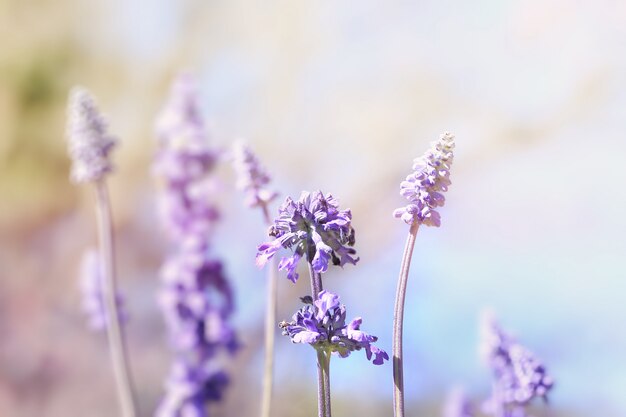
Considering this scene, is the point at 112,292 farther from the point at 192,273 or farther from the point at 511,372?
the point at 511,372

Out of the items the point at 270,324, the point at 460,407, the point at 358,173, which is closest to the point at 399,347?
the point at 270,324

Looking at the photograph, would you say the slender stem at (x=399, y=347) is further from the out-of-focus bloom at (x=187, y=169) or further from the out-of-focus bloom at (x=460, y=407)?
the out-of-focus bloom at (x=187, y=169)

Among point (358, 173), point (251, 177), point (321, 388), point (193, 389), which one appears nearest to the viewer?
A: point (321, 388)

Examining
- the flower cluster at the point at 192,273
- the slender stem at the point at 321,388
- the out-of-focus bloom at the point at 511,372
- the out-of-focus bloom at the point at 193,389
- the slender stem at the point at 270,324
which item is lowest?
the slender stem at the point at 321,388

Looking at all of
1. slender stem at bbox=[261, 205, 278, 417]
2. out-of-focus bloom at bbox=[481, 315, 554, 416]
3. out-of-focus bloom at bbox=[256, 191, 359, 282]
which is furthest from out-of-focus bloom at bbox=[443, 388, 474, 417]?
out-of-focus bloom at bbox=[256, 191, 359, 282]

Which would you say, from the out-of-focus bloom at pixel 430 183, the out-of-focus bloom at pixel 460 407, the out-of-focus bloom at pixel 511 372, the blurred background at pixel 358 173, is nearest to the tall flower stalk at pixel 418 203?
the out-of-focus bloom at pixel 430 183

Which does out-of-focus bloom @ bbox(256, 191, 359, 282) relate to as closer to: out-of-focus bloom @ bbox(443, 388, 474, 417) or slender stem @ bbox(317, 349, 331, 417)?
slender stem @ bbox(317, 349, 331, 417)

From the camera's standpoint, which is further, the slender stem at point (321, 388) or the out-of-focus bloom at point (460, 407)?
the out-of-focus bloom at point (460, 407)
